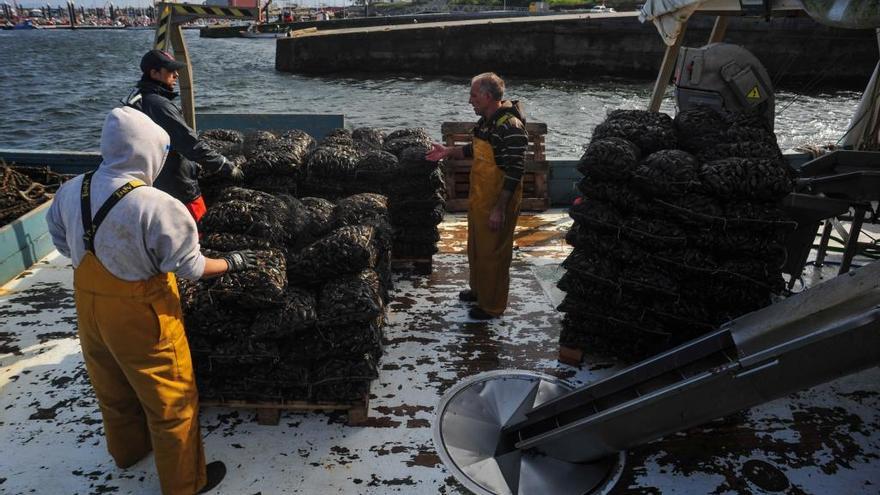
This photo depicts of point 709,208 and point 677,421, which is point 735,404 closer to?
point 677,421

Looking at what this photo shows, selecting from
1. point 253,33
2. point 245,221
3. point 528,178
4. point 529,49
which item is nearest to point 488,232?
point 245,221

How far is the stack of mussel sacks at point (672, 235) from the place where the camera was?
3.55 m

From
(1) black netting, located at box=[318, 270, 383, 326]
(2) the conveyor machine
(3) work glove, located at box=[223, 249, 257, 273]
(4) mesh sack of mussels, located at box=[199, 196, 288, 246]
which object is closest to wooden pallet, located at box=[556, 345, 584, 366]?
(2) the conveyor machine

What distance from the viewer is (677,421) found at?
2.72m

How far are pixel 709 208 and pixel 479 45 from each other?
32.5 metres

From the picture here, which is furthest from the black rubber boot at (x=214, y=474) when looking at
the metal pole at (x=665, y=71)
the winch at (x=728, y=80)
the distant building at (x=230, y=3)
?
the metal pole at (x=665, y=71)

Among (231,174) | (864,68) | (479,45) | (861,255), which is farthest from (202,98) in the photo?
(864,68)

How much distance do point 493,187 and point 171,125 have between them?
240 cm

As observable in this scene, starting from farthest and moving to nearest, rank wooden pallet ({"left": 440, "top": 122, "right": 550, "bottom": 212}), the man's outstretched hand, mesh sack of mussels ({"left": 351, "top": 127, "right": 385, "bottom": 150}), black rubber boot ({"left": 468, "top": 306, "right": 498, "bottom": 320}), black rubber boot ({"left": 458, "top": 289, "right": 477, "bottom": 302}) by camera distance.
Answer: wooden pallet ({"left": 440, "top": 122, "right": 550, "bottom": 212})
mesh sack of mussels ({"left": 351, "top": 127, "right": 385, "bottom": 150})
the man's outstretched hand
black rubber boot ({"left": 458, "top": 289, "right": 477, "bottom": 302})
black rubber boot ({"left": 468, "top": 306, "right": 498, "bottom": 320})

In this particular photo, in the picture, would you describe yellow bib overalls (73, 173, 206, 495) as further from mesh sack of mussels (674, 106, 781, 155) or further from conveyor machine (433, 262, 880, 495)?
mesh sack of mussels (674, 106, 781, 155)

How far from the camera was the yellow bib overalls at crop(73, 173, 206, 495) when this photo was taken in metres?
2.49

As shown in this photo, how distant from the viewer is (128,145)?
8.05 feet

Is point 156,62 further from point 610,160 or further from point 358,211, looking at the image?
point 610,160

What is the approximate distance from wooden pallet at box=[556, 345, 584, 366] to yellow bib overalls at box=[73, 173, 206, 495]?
2.46 metres
